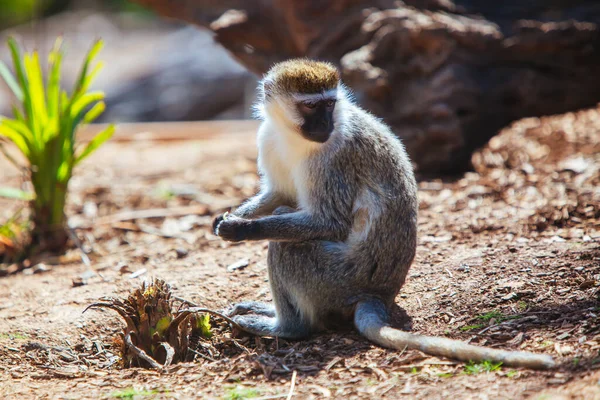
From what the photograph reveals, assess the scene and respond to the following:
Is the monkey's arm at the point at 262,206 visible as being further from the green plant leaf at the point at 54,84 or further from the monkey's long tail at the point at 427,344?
the green plant leaf at the point at 54,84

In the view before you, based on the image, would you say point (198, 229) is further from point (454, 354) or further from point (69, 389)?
point (454, 354)

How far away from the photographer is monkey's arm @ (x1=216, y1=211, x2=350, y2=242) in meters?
4.53

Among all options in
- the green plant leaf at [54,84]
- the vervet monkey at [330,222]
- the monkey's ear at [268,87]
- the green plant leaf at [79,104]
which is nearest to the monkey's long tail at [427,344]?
the vervet monkey at [330,222]

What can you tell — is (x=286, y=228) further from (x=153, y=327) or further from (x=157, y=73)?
(x=157, y=73)

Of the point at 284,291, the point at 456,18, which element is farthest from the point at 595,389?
the point at 456,18

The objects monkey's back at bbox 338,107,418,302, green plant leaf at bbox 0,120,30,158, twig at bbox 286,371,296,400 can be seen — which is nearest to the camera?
twig at bbox 286,371,296,400

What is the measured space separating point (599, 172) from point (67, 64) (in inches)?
653

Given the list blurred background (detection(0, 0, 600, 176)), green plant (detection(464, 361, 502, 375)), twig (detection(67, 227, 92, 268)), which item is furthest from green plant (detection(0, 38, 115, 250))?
green plant (detection(464, 361, 502, 375))

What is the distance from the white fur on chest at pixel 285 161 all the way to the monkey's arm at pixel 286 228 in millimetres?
178

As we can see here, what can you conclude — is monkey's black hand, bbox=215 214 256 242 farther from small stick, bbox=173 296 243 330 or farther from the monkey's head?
the monkey's head

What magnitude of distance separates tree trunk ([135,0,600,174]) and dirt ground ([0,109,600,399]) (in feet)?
2.14

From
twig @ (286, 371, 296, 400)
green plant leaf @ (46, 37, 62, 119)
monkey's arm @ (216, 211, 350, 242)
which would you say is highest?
green plant leaf @ (46, 37, 62, 119)

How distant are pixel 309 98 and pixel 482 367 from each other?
2.14 metres

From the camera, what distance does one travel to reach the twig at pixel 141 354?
4297mm
